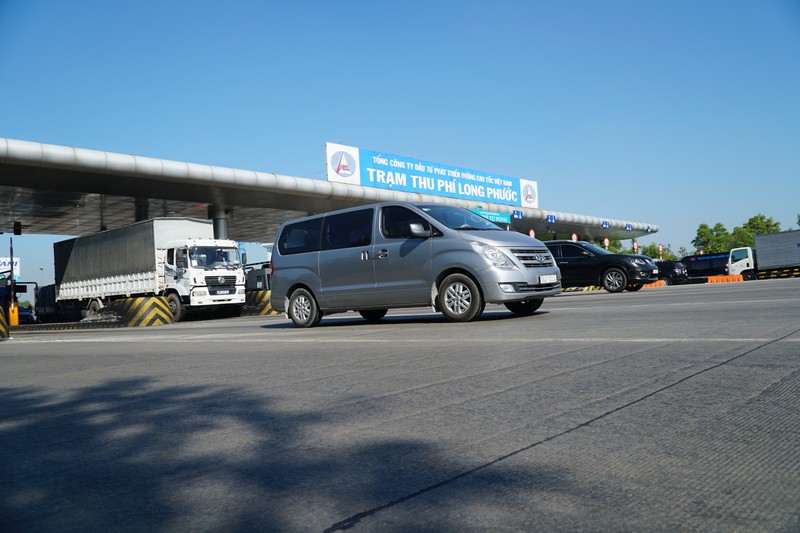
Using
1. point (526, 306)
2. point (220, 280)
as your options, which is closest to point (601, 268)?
point (526, 306)

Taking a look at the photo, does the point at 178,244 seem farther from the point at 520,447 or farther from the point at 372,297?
the point at 520,447

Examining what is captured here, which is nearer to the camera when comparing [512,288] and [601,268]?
[512,288]

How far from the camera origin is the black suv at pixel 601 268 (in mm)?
18359

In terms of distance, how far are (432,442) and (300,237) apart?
8.94m

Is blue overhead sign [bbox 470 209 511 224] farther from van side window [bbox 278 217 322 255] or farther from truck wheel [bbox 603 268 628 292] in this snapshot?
van side window [bbox 278 217 322 255]

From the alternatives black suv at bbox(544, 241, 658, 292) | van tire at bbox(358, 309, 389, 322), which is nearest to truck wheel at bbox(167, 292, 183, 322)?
van tire at bbox(358, 309, 389, 322)

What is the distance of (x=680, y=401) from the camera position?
3.25m

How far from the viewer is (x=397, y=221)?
9.93 meters

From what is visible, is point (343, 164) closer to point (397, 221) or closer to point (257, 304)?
point (257, 304)

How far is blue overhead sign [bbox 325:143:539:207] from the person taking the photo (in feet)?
111

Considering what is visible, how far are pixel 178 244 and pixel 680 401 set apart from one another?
20.7m

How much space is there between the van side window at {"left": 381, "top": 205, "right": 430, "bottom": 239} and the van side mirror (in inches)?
6.8

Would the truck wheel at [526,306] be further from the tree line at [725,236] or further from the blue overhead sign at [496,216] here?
the tree line at [725,236]

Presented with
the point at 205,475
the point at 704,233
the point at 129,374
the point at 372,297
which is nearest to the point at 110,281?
the point at 372,297
